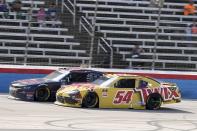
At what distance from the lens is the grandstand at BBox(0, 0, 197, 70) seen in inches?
1102

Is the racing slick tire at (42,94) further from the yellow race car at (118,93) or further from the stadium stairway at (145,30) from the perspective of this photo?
the stadium stairway at (145,30)

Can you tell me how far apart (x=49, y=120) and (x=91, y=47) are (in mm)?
11783

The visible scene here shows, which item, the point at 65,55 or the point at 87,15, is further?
the point at 87,15

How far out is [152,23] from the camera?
31.1 metres

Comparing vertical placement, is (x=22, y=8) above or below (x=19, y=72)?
above

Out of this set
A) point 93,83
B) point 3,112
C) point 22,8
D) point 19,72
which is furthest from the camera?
point 22,8

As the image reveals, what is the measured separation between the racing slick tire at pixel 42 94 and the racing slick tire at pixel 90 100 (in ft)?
7.18

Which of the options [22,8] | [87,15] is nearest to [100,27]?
[87,15]

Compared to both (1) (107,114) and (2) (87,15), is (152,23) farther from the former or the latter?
(1) (107,114)

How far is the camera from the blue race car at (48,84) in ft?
73.8

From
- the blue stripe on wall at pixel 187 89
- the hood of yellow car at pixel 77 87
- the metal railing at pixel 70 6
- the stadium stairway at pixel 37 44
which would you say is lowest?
the blue stripe on wall at pixel 187 89

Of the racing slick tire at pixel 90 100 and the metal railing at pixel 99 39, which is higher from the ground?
the metal railing at pixel 99 39

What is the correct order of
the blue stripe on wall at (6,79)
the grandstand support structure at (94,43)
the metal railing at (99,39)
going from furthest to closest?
the metal railing at (99,39) < the grandstand support structure at (94,43) < the blue stripe on wall at (6,79)

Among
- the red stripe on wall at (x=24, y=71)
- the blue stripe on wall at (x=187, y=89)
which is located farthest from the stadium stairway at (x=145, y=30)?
the red stripe on wall at (x=24, y=71)
